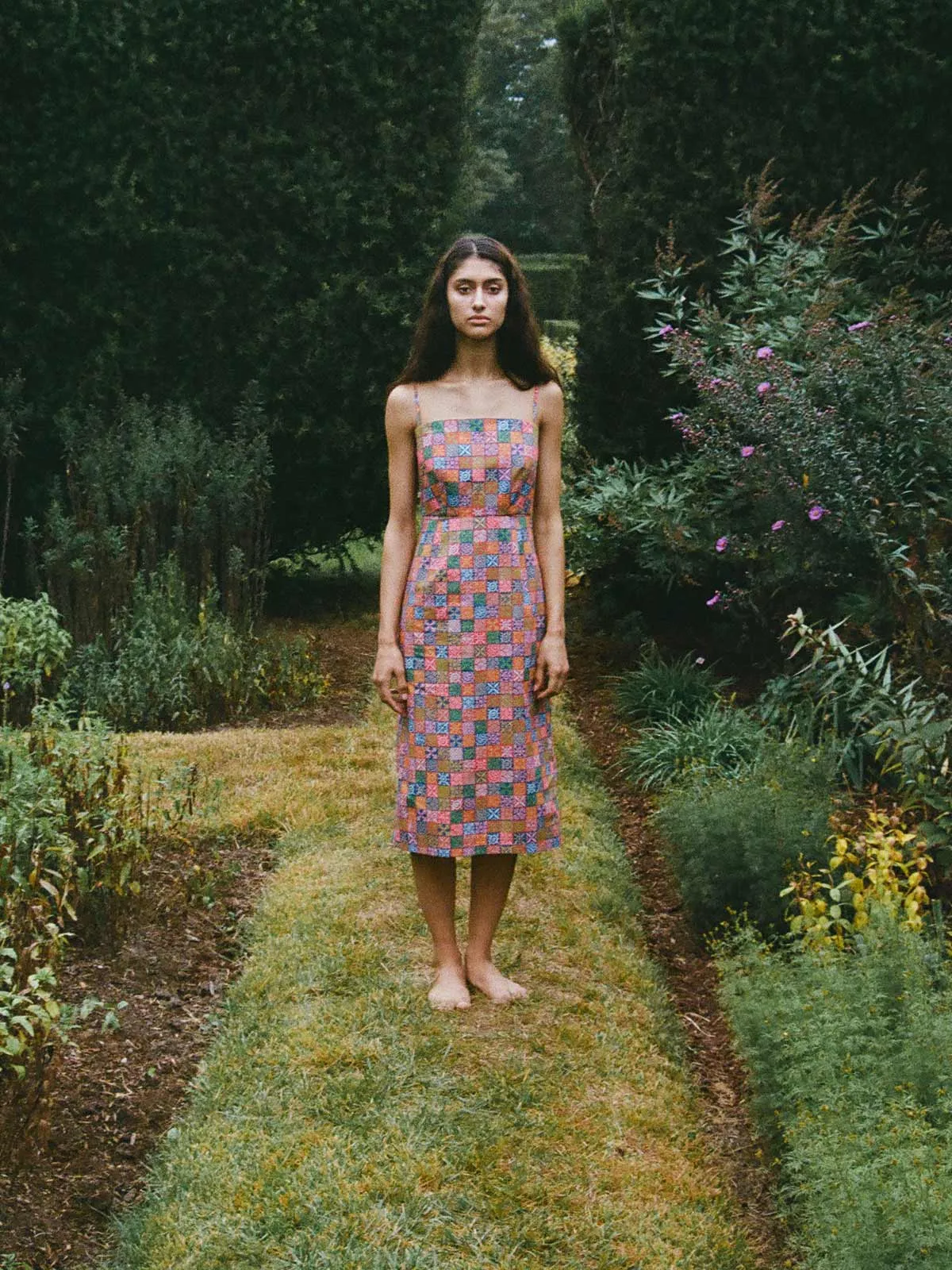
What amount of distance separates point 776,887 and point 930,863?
18.7 inches

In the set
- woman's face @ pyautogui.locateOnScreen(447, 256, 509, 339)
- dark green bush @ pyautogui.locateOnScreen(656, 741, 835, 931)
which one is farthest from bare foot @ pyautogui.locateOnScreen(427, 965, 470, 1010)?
woman's face @ pyautogui.locateOnScreen(447, 256, 509, 339)

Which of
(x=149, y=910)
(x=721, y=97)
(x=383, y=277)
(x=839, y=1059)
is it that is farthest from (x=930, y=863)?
(x=383, y=277)

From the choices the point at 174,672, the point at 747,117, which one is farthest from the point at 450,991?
the point at 747,117

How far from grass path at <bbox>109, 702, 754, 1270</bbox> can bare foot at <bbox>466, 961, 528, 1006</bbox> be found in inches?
1.5

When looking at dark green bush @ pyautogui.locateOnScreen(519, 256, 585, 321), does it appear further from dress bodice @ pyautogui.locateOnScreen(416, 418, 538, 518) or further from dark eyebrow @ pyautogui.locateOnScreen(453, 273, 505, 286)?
dress bodice @ pyautogui.locateOnScreen(416, 418, 538, 518)

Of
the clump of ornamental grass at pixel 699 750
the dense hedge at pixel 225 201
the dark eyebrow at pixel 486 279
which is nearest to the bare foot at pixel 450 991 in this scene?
the dark eyebrow at pixel 486 279

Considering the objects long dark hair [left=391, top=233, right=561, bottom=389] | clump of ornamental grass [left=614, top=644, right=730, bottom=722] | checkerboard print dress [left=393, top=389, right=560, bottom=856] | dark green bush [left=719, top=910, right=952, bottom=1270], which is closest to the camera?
dark green bush [left=719, top=910, right=952, bottom=1270]

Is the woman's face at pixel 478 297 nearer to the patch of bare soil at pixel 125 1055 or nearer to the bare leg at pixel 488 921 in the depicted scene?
the bare leg at pixel 488 921

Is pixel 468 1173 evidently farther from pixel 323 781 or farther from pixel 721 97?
pixel 721 97

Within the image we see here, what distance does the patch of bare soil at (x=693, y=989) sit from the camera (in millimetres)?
3212

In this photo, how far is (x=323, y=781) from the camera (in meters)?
5.27

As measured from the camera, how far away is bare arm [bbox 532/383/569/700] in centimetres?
338

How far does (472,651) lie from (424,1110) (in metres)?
1.00

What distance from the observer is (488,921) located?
11.8ft
